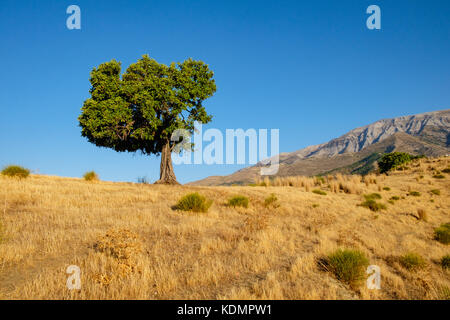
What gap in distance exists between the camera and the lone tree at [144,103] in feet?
72.1

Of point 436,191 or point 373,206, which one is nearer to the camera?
point 373,206

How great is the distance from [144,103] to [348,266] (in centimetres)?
2082

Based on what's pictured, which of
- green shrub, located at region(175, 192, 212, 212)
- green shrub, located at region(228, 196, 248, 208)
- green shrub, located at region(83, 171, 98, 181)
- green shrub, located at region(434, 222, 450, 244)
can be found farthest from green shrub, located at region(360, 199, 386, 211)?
green shrub, located at region(83, 171, 98, 181)

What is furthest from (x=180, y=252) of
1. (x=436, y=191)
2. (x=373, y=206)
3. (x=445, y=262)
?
(x=436, y=191)

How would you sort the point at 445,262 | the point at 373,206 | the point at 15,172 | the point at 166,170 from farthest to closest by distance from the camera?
the point at 166,170
the point at 373,206
the point at 15,172
the point at 445,262

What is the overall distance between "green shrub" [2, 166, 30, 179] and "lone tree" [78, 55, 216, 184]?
572cm

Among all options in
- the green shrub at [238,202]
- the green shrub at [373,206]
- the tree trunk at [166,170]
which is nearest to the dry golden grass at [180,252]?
the green shrub at [238,202]

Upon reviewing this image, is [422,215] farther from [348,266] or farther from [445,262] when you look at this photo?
[348,266]

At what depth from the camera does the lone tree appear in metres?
22.0

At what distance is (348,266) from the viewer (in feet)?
20.4

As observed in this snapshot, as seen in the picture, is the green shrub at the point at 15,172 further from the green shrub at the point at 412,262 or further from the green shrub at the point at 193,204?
the green shrub at the point at 412,262

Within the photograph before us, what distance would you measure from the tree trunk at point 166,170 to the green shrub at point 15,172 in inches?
425

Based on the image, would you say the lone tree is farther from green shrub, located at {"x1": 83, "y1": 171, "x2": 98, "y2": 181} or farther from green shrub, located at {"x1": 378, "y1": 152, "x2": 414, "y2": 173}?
green shrub, located at {"x1": 378, "y1": 152, "x2": 414, "y2": 173}
